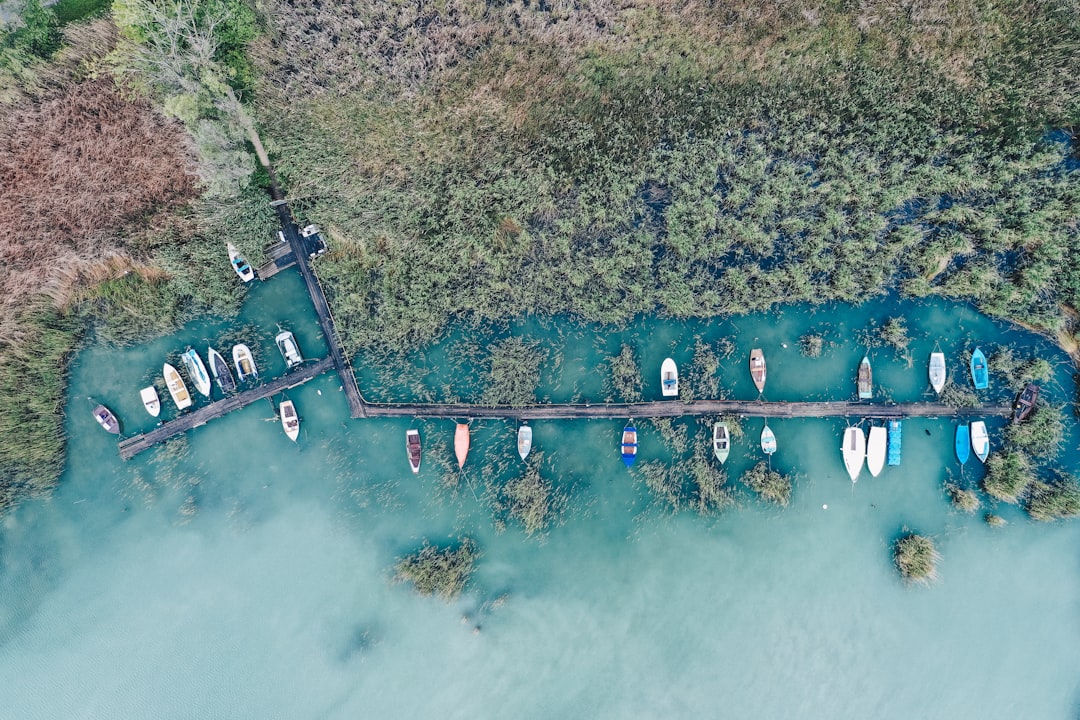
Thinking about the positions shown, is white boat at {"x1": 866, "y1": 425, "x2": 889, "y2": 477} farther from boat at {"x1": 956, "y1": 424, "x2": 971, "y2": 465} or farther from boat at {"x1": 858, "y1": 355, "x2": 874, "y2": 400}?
boat at {"x1": 956, "y1": 424, "x2": 971, "y2": 465}

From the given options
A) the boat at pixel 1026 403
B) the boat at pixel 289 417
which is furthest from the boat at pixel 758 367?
the boat at pixel 289 417

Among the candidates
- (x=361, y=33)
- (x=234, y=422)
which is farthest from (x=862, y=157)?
(x=234, y=422)

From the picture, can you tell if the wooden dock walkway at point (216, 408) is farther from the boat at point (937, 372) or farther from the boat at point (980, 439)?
the boat at point (980, 439)

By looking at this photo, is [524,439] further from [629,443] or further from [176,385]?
[176,385]

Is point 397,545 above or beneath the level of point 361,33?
beneath

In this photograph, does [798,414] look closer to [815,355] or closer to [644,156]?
[815,355]

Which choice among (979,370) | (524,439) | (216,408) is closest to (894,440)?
(979,370)

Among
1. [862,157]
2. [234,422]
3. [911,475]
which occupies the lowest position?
[911,475]
